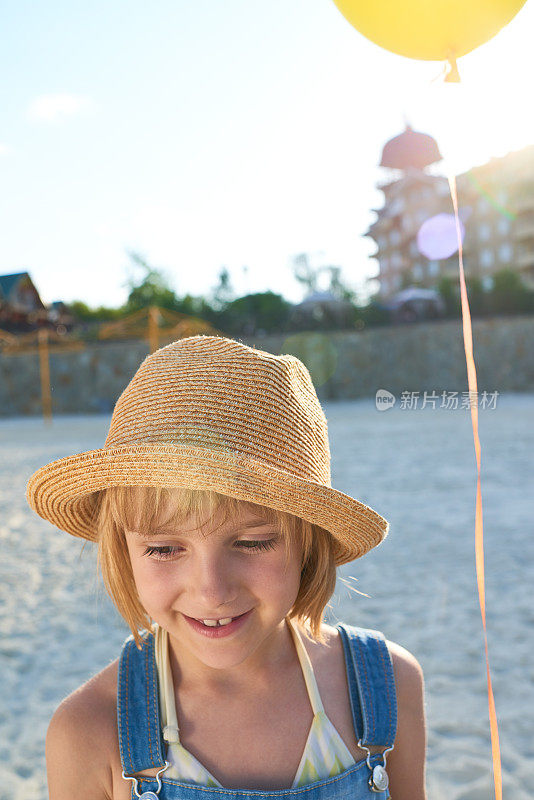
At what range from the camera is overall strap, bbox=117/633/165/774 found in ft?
3.34

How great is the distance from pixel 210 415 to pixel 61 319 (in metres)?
24.0

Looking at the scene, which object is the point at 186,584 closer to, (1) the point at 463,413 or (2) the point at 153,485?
(2) the point at 153,485

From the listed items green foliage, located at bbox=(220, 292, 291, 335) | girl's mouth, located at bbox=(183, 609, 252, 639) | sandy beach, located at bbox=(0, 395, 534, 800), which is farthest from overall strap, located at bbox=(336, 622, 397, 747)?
green foliage, located at bbox=(220, 292, 291, 335)

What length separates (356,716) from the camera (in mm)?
1095

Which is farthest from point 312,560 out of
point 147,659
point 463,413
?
point 463,413

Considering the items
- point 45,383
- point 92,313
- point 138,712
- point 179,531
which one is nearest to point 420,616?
point 138,712

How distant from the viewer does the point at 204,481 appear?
0.92 m

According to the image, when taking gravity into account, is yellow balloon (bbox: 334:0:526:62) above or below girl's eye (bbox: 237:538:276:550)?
above

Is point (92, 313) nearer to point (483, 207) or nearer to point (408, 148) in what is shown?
point (483, 207)

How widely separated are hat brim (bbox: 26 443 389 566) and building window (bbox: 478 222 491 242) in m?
44.2

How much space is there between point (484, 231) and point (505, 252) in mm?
2041

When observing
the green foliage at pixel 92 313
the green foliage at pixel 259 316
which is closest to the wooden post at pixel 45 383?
the green foliage at pixel 259 316

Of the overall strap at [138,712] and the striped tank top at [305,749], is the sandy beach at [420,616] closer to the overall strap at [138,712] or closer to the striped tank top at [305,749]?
the striped tank top at [305,749]

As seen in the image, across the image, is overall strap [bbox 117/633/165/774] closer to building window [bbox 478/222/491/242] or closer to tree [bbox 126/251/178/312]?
tree [bbox 126/251/178/312]
